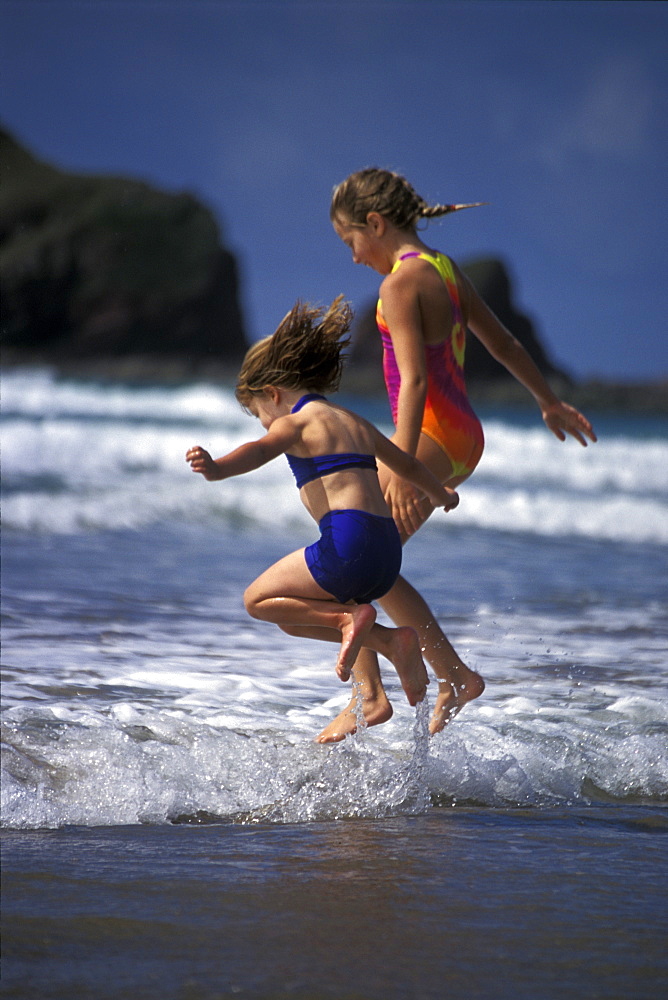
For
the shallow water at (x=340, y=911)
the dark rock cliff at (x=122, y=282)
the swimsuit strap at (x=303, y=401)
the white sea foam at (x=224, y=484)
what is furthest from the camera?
the dark rock cliff at (x=122, y=282)

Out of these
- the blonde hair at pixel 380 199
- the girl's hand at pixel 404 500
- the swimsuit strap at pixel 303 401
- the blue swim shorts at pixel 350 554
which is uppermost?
the blonde hair at pixel 380 199

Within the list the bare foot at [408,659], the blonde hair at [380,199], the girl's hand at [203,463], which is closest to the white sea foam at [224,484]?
the blonde hair at [380,199]

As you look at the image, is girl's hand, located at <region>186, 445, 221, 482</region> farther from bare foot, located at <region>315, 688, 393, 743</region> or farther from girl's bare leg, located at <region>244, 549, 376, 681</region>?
bare foot, located at <region>315, 688, 393, 743</region>

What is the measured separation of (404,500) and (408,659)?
499 mm

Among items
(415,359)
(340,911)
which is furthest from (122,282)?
(340,911)

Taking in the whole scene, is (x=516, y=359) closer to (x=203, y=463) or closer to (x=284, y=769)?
(x=203, y=463)

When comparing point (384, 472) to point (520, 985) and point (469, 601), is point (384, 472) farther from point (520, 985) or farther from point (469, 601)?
point (469, 601)

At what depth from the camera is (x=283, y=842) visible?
242 centimetres

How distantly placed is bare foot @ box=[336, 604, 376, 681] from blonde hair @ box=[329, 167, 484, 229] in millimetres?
1193

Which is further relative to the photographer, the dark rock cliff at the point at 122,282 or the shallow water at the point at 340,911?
the dark rock cliff at the point at 122,282

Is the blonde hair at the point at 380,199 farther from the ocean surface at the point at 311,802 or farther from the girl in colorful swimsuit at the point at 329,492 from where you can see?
the ocean surface at the point at 311,802

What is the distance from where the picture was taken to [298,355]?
2.87m

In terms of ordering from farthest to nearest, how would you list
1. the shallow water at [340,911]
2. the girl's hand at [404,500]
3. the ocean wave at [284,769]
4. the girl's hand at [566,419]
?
the girl's hand at [566,419]
the girl's hand at [404,500]
the ocean wave at [284,769]
the shallow water at [340,911]

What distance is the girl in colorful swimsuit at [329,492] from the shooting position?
2795 millimetres
